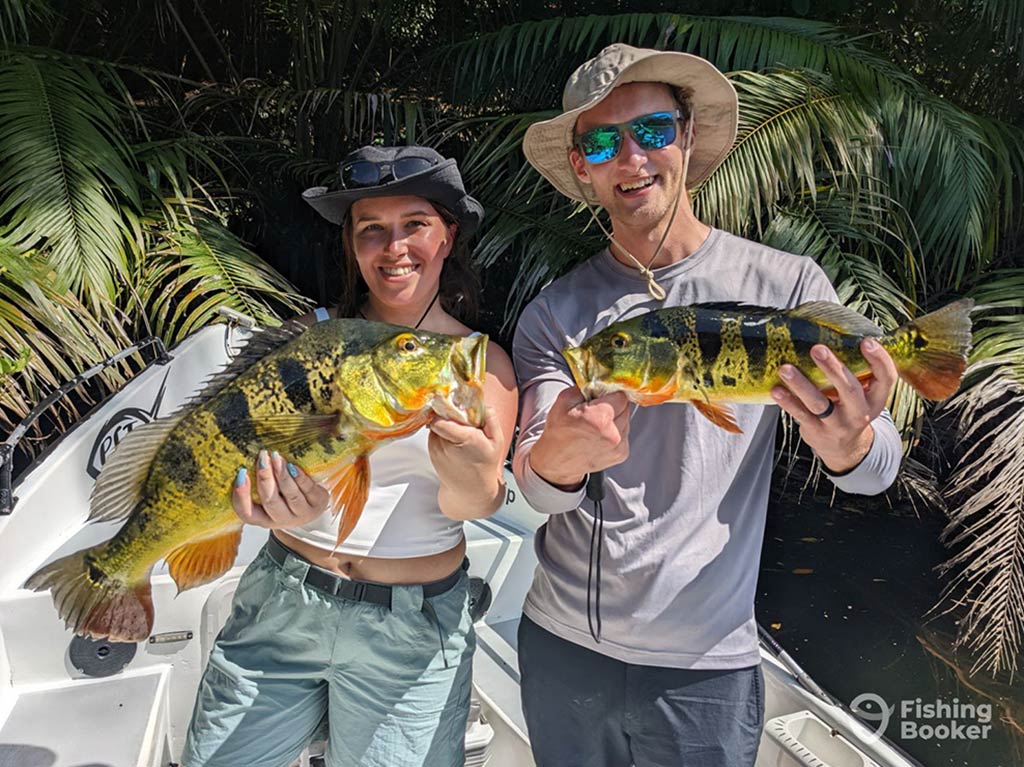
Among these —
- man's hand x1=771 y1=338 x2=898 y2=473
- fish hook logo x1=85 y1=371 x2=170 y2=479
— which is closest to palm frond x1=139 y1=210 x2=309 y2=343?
fish hook logo x1=85 y1=371 x2=170 y2=479

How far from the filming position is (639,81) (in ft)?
6.88

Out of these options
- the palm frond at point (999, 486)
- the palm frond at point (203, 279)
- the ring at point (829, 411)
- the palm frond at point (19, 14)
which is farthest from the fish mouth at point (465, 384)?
the palm frond at point (19, 14)

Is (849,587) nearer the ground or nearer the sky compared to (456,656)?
nearer the ground

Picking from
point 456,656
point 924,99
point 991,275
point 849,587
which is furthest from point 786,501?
point 456,656

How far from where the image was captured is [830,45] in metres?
6.96

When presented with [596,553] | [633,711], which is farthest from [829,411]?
[633,711]

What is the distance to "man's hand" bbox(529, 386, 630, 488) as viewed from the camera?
1.78m

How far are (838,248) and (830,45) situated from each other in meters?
1.71

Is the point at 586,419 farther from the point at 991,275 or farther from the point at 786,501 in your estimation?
the point at 786,501

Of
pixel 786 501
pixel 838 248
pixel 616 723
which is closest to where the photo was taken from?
pixel 616 723

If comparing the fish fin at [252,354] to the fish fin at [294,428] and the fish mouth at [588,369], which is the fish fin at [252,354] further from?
the fish mouth at [588,369]

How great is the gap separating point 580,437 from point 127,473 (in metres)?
1.10

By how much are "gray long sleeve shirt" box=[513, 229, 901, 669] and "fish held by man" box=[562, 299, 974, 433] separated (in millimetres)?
251

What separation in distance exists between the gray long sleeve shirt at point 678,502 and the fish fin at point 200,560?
2.54 ft
